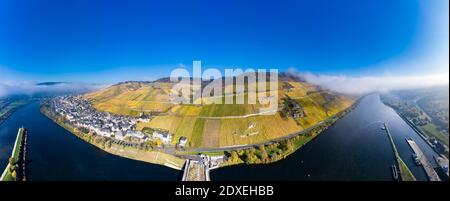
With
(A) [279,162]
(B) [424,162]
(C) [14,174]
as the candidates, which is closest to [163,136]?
(C) [14,174]

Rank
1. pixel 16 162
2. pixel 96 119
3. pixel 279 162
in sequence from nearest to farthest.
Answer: pixel 16 162, pixel 279 162, pixel 96 119

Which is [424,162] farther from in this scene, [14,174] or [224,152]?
[14,174]

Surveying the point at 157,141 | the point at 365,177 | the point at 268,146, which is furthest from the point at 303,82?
the point at 157,141

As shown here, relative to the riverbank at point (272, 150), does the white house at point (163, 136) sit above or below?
above

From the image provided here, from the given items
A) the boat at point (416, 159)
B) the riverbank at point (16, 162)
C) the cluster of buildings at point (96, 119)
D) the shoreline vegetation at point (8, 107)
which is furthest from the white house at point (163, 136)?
the boat at point (416, 159)

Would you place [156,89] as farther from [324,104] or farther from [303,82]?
[324,104]

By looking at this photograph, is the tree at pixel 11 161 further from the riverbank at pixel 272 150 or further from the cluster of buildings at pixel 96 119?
the riverbank at pixel 272 150

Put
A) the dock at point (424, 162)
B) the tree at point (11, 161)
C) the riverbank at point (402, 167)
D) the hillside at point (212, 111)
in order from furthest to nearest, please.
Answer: the hillside at point (212, 111)
the tree at point (11, 161)
the riverbank at point (402, 167)
the dock at point (424, 162)
